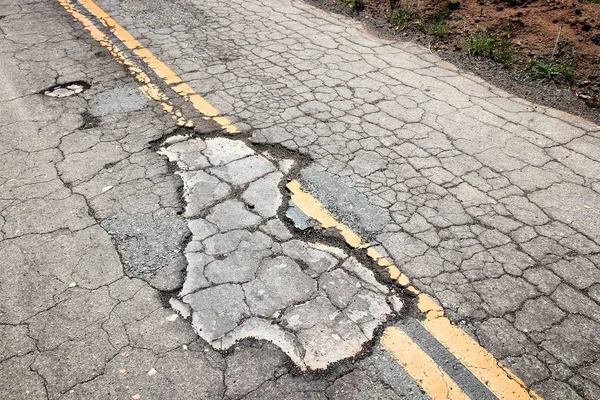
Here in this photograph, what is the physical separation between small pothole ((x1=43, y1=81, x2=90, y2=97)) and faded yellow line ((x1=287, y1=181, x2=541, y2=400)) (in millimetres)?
3234

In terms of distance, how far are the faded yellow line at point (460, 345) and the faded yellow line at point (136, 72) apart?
216 centimetres

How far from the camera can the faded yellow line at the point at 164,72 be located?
4.37 meters

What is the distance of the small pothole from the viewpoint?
4.72 metres

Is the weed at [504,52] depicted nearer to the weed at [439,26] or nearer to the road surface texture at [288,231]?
the road surface texture at [288,231]

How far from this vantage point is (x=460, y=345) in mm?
2465

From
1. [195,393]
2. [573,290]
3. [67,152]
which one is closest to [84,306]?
[195,393]

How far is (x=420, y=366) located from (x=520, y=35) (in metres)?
4.65

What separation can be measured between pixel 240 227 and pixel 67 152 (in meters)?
1.74

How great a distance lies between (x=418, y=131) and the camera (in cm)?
420

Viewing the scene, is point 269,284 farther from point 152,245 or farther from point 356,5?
point 356,5

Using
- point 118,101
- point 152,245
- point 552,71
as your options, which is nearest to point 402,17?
point 552,71

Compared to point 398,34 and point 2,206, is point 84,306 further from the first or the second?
point 398,34

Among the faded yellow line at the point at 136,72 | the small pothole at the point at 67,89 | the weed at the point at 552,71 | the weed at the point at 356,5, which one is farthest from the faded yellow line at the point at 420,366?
the weed at the point at 356,5

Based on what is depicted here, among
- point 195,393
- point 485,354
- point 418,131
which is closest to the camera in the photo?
point 195,393
